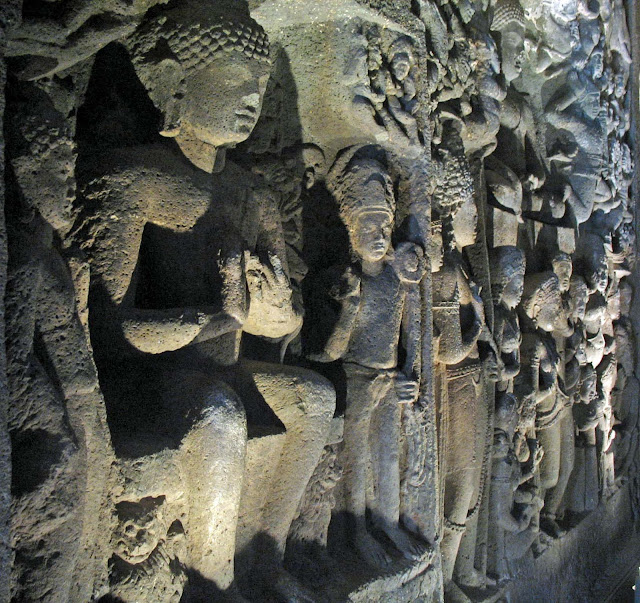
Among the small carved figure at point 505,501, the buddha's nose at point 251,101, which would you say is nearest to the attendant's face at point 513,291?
the small carved figure at point 505,501

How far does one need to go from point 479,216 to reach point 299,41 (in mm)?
1706

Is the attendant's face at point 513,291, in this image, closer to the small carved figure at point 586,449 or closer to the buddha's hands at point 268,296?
the small carved figure at point 586,449

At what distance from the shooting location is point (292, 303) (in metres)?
3.24

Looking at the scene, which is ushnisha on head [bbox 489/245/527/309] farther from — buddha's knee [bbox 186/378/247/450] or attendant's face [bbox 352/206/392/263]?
buddha's knee [bbox 186/378/247/450]

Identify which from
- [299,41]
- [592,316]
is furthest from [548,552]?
[299,41]

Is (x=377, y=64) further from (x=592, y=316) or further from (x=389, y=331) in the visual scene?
(x=592, y=316)

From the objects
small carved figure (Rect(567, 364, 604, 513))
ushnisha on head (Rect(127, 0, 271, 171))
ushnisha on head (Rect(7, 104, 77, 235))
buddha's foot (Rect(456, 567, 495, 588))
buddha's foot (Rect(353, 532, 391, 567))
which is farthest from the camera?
small carved figure (Rect(567, 364, 604, 513))

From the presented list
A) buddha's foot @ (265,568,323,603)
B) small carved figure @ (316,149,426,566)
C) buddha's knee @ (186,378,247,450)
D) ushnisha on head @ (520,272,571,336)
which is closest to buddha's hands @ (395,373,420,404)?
small carved figure @ (316,149,426,566)

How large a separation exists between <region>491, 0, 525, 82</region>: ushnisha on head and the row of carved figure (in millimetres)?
23

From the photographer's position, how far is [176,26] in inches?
115

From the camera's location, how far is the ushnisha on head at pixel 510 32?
5137 mm

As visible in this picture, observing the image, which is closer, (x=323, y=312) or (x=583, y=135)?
(x=323, y=312)

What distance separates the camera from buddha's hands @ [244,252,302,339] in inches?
121

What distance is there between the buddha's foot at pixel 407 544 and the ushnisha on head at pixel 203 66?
204 cm
